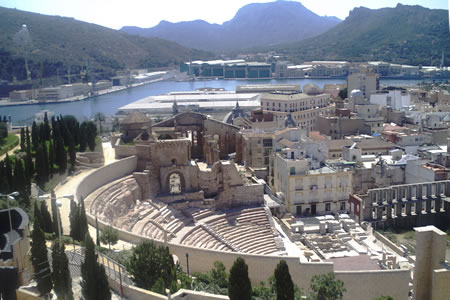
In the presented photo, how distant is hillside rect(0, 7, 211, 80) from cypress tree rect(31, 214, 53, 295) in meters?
98.7

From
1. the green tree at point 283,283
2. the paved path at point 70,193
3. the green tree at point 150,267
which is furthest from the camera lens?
the paved path at point 70,193

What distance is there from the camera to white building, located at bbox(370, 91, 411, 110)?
188 feet

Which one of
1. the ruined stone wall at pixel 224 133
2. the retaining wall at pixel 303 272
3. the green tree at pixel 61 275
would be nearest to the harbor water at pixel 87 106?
the ruined stone wall at pixel 224 133

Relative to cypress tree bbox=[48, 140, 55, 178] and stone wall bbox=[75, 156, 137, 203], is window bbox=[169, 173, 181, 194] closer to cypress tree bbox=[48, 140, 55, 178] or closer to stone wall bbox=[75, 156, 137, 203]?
stone wall bbox=[75, 156, 137, 203]

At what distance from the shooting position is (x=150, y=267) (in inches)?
523

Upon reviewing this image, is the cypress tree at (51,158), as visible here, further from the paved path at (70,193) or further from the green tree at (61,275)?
the green tree at (61,275)

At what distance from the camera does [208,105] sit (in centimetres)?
7400

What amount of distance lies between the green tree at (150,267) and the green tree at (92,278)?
1.90 meters

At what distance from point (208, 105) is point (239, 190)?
48383 millimetres

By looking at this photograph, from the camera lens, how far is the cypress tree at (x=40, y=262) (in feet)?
39.0

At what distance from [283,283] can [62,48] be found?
13406cm

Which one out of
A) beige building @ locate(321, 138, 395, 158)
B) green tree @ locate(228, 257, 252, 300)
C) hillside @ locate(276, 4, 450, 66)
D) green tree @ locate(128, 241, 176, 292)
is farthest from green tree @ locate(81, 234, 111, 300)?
hillside @ locate(276, 4, 450, 66)

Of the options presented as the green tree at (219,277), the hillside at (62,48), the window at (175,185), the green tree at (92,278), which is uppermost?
the hillside at (62,48)

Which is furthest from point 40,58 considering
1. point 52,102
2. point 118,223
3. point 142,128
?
point 118,223
